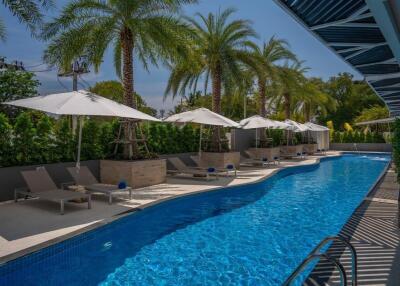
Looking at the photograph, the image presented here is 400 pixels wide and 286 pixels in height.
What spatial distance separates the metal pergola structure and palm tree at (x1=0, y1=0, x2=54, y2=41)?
646 cm

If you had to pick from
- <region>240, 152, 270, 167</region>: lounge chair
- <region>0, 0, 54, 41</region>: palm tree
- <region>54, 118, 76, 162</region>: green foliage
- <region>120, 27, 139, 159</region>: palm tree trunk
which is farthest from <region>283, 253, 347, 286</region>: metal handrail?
<region>240, 152, 270, 167</region>: lounge chair

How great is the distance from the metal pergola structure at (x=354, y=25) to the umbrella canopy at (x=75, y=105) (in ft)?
17.5

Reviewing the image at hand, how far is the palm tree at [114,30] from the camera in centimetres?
1159

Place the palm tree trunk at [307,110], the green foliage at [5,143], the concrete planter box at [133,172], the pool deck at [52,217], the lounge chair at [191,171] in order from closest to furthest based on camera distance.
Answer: the pool deck at [52,217] → the green foliage at [5,143] → the concrete planter box at [133,172] → the lounge chair at [191,171] → the palm tree trunk at [307,110]

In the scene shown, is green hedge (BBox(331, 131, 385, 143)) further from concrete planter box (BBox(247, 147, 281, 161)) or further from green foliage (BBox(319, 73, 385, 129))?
concrete planter box (BBox(247, 147, 281, 161))

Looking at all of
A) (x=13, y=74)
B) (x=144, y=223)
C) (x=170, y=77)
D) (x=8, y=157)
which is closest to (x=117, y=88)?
(x=13, y=74)

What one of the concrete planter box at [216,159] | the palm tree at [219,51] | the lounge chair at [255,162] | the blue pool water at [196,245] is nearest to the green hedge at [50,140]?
the concrete planter box at [216,159]

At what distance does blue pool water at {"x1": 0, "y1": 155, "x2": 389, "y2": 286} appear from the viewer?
531 centimetres

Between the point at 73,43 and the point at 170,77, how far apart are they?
6896mm

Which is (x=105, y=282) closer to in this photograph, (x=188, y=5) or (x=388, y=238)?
(x=388, y=238)

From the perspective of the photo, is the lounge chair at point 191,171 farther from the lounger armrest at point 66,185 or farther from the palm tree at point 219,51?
the lounger armrest at point 66,185

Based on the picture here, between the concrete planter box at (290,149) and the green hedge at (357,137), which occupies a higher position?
the green hedge at (357,137)

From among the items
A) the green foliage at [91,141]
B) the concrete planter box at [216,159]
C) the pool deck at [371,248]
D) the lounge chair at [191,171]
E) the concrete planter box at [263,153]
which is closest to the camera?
the pool deck at [371,248]

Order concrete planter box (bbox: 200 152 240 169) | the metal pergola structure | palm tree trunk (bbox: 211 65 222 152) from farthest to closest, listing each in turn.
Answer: palm tree trunk (bbox: 211 65 222 152) → concrete planter box (bbox: 200 152 240 169) → the metal pergola structure
